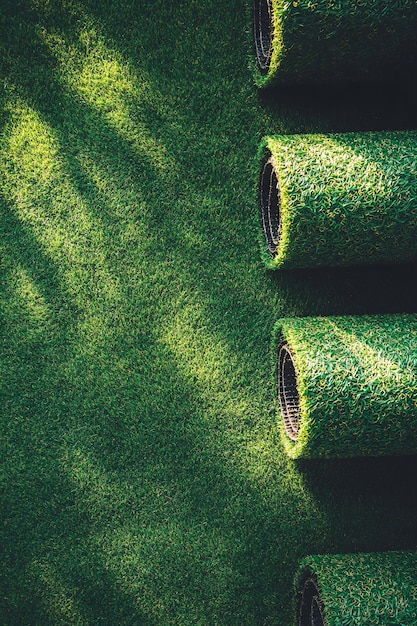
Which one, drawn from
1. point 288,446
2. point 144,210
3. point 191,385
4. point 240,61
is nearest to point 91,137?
point 144,210

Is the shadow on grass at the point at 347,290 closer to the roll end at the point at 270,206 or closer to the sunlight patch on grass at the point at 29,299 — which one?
the roll end at the point at 270,206

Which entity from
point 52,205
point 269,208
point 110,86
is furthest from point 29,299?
point 269,208

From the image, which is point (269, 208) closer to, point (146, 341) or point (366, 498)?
point (146, 341)

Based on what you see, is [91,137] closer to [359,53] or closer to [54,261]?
[54,261]

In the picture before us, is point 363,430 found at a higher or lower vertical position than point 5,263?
lower

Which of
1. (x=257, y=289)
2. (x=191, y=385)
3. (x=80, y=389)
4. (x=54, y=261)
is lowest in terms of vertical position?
(x=80, y=389)

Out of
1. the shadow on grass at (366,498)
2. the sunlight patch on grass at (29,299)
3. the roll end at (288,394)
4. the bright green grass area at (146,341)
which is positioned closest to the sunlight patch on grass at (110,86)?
the bright green grass area at (146,341)

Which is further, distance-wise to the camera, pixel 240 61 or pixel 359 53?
pixel 240 61

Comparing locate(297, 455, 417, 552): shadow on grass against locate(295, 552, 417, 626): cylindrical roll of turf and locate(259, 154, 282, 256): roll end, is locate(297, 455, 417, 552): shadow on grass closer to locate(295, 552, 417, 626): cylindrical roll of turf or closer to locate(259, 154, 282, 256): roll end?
locate(295, 552, 417, 626): cylindrical roll of turf
